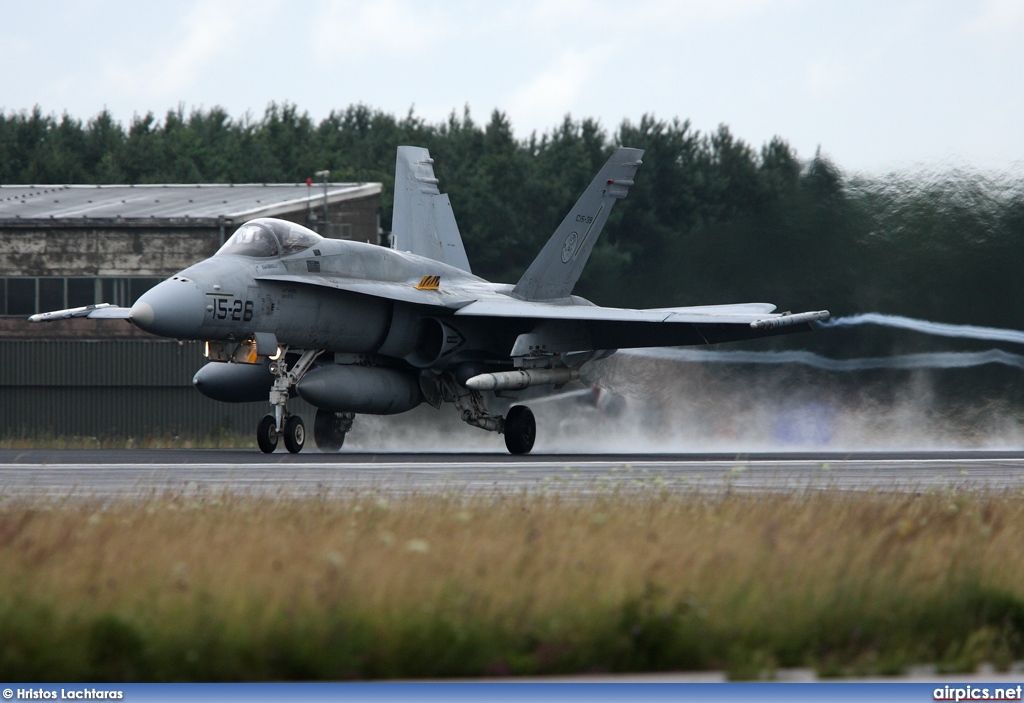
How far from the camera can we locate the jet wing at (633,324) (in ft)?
59.2

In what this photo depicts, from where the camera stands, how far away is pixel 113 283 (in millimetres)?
32625

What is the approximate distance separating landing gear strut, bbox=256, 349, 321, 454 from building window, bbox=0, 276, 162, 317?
52.6ft

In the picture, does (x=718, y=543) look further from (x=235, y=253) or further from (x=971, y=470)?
(x=235, y=253)

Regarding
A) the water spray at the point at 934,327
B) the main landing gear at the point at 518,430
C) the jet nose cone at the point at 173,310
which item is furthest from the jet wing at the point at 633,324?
the jet nose cone at the point at 173,310

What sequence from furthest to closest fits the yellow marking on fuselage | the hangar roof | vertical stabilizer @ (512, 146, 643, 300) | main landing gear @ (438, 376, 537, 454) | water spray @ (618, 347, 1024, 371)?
the hangar roof → water spray @ (618, 347, 1024, 371) → vertical stabilizer @ (512, 146, 643, 300) → main landing gear @ (438, 376, 537, 454) → the yellow marking on fuselage

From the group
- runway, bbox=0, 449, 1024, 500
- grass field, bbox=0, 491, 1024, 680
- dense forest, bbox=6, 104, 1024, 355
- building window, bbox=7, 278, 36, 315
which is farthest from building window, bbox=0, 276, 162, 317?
grass field, bbox=0, 491, 1024, 680

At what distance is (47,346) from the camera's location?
2820 centimetres

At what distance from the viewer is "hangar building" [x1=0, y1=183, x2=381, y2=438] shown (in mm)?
28109

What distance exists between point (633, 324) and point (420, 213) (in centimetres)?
480

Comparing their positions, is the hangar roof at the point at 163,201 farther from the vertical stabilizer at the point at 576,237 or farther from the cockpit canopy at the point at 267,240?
the cockpit canopy at the point at 267,240

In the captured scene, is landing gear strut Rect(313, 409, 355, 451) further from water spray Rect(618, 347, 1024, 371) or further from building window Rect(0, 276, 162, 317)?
building window Rect(0, 276, 162, 317)

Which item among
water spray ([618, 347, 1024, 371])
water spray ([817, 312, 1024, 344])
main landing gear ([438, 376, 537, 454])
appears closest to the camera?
main landing gear ([438, 376, 537, 454])

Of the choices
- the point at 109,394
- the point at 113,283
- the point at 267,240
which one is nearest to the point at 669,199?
the point at 113,283

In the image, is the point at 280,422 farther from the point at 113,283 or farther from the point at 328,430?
the point at 113,283
